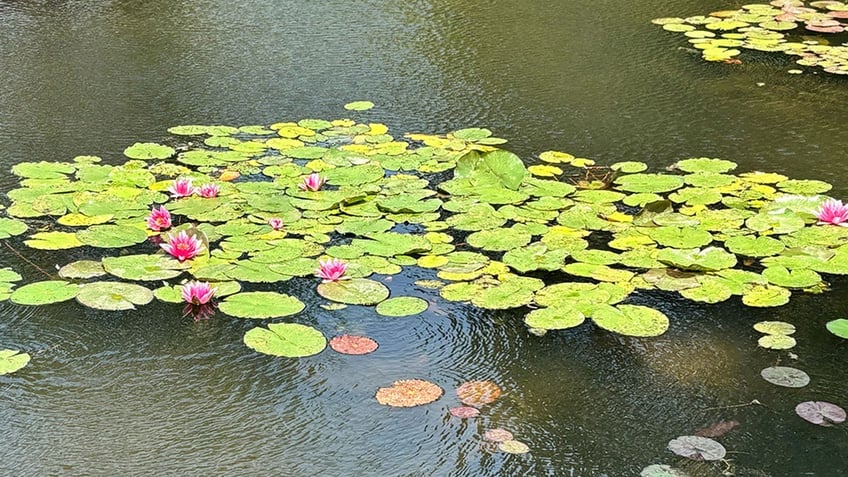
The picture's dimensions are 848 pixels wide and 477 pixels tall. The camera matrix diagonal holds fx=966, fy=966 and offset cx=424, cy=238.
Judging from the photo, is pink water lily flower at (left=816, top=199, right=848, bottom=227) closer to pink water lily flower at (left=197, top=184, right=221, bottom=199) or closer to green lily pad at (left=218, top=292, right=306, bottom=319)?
green lily pad at (left=218, top=292, right=306, bottom=319)

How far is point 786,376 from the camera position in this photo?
1.91 metres

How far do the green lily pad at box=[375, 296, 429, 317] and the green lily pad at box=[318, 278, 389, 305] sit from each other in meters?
0.03

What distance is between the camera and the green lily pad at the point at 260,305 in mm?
2129

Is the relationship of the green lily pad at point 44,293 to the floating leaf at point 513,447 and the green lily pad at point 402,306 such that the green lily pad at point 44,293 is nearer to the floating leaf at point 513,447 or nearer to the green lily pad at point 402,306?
the green lily pad at point 402,306

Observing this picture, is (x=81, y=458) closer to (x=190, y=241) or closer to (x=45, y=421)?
(x=45, y=421)

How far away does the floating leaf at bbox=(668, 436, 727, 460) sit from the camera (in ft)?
5.41

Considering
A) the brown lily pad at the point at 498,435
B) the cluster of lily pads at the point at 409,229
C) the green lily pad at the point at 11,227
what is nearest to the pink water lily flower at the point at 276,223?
the cluster of lily pads at the point at 409,229

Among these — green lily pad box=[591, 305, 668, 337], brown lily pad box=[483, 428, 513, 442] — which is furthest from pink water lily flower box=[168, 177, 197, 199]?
brown lily pad box=[483, 428, 513, 442]

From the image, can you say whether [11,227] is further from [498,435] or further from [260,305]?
[498,435]

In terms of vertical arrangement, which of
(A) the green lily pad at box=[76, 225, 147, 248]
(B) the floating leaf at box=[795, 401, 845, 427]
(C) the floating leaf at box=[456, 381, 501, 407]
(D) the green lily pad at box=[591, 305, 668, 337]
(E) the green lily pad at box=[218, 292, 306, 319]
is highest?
(A) the green lily pad at box=[76, 225, 147, 248]

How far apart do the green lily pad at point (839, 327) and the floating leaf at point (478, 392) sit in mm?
764

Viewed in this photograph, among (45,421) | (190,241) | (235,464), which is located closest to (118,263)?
(190,241)

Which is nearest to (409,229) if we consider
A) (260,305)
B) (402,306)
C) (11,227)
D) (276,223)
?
(276,223)

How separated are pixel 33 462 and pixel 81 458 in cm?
8
